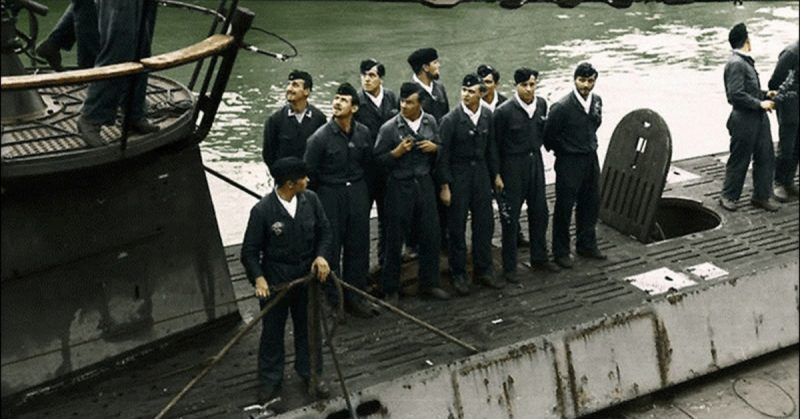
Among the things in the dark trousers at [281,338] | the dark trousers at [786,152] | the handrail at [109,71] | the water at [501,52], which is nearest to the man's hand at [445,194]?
the dark trousers at [281,338]

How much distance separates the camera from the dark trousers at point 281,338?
18.3 feet

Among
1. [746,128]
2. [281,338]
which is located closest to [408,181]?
[281,338]

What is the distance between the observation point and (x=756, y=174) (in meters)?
8.40

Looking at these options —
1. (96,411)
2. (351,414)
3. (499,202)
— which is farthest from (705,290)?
(96,411)

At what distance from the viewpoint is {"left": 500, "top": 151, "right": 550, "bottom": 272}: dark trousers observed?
23.5 feet

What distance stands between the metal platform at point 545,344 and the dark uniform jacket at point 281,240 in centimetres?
78

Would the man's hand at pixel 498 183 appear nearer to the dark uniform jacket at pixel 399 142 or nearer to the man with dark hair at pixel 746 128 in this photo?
the dark uniform jacket at pixel 399 142

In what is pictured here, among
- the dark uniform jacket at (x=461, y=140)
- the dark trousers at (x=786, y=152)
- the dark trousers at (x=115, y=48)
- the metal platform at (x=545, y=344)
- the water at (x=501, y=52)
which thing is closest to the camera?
the dark trousers at (x=115, y=48)

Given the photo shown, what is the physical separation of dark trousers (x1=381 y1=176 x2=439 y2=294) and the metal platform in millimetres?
232

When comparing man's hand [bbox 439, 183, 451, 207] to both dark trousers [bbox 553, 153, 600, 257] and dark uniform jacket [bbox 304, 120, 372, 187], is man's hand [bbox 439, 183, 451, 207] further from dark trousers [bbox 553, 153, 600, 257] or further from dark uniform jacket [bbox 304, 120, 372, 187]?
dark trousers [bbox 553, 153, 600, 257]

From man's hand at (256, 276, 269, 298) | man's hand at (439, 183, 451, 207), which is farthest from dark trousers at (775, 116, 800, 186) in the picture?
man's hand at (256, 276, 269, 298)

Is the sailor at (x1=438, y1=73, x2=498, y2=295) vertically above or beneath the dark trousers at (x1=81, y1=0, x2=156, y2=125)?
beneath

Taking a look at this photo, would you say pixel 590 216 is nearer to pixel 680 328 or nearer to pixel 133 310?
pixel 680 328

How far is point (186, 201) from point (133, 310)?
28.2 inches
